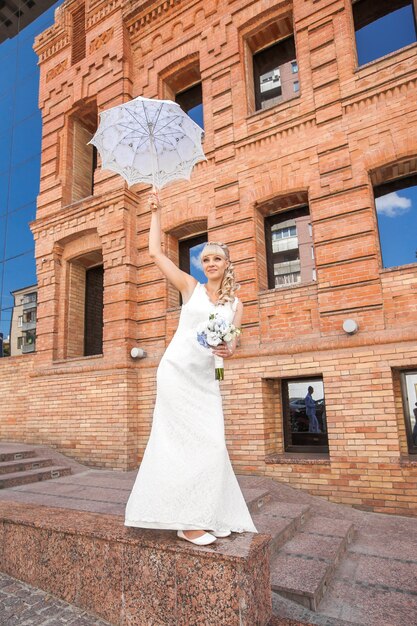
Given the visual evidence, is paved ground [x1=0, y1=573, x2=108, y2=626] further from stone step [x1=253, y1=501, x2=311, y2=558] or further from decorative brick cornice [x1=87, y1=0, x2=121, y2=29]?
decorative brick cornice [x1=87, y1=0, x2=121, y2=29]

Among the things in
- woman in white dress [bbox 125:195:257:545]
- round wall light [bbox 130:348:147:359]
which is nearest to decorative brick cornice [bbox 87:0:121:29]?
round wall light [bbox 130:348:147:359]

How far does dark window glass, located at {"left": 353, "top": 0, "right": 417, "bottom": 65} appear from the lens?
24.8ft

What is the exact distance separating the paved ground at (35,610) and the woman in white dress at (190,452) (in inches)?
34.0

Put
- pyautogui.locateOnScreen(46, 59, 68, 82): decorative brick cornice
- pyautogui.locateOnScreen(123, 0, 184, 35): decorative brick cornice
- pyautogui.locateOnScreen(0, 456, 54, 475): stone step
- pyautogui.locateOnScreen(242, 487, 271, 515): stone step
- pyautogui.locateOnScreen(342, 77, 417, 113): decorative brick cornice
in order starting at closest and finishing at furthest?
pyautogui.locateOnScreen(242, 487, 271, 515): stone step → pyautogui.locateOnScreen(342, 77, 417, 113): decorative brick cornice → pyautogui.locateOnScreen(0, 456, 54, 475): stone step → pyautogui.locateOnScreen(123, 0, 184, 35): decorative brick cornice → pyautogui.locateOnScreen(46, 59, 68, 82): decorative brick cornice

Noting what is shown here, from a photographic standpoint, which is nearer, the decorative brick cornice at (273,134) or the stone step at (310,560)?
the stone step at (310,560)

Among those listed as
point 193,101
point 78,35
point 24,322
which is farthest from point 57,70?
point 24,322

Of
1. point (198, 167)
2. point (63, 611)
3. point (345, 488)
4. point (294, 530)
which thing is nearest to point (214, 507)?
point (63, 611)

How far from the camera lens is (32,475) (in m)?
6.72

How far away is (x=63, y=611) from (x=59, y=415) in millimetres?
6341

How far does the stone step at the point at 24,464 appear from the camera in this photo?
Answer: 686cm

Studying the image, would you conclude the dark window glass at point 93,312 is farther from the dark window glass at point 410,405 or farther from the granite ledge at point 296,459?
the dark window glass at point 410,405

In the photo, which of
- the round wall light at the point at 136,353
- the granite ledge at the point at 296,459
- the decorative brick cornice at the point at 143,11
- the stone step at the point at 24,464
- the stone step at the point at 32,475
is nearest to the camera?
the stone step at the point at 32,475

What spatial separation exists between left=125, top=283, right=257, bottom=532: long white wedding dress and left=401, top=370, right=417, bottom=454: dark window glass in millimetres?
4465

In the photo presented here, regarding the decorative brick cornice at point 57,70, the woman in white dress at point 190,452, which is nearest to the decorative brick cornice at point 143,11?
the decorative brick cornice at point 57,70
